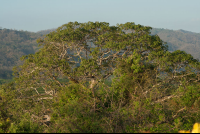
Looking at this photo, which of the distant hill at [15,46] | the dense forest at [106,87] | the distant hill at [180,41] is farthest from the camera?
the distant hill at [180,41]

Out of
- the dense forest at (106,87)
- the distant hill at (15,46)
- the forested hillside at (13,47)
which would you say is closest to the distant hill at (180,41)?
the distant hill at (15,46)

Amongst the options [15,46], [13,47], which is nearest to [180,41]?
[15,46]

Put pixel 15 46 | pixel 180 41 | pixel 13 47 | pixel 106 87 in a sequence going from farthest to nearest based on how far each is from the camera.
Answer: pixel 180 41
pixel 15 46
pixel 13 47
pixel 106 87

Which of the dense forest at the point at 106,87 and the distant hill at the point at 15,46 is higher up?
the dense forest at the point at 106,87

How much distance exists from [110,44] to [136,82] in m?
2.58

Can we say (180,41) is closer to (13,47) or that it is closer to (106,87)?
(13,47)

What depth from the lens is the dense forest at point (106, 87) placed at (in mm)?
6656

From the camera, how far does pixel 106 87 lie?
392 inches

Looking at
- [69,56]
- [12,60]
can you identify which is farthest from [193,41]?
[69,56]

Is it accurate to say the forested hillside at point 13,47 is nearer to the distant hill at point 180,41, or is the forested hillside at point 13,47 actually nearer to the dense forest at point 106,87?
the dense forest at point 106,87

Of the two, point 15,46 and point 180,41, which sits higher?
point 180,41

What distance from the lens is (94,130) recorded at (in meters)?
5.82

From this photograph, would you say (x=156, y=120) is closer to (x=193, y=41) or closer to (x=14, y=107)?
(x=14, y=107)

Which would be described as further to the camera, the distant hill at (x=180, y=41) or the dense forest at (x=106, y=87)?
the distant hill at (x=180, y=41)
